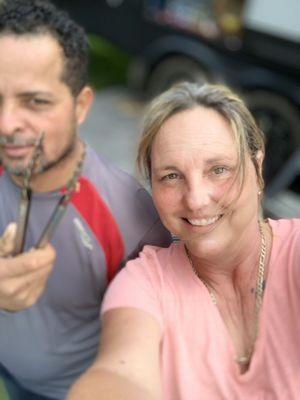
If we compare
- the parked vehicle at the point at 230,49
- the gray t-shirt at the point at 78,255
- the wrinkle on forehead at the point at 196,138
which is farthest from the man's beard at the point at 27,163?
the parked vehicle at the point at 230,49

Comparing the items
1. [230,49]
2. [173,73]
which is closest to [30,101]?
[230,49]

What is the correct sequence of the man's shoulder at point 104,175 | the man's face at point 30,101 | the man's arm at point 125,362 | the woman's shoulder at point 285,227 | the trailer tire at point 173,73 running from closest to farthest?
the man's arm at point 125,362
the woman's shoulder at point 285,227
the man's face at point 30,101
the man's shoulder at point 104,175
the trailer tire at point 173,73

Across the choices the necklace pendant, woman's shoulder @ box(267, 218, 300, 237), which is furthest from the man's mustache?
the necklace pendant

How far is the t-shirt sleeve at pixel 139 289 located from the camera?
4.74 ft

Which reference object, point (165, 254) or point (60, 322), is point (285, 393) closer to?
point (165, 254)

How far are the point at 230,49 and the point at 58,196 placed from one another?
13.4 feet

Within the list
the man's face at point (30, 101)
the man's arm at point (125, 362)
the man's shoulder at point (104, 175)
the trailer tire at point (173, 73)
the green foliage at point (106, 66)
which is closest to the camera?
the man's arm at point (125, 362)

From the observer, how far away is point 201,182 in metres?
1.40

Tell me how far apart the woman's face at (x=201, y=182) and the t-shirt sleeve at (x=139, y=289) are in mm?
165

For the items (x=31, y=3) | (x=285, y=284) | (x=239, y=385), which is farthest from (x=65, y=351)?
(x=31, y=3)

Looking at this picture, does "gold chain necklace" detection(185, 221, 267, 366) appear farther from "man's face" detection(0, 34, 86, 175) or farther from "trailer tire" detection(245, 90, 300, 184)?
"trailer tire" detection(245, 90, 300, 184)

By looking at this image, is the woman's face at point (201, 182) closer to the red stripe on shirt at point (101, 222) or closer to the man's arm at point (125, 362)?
the man's arm at point (125, 362)

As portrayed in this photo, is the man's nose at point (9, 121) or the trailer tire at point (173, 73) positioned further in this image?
the trailer tire at point (173, 73)

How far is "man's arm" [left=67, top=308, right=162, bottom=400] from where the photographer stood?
1285 millimetres
